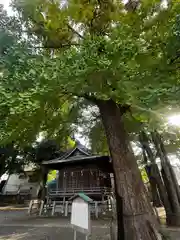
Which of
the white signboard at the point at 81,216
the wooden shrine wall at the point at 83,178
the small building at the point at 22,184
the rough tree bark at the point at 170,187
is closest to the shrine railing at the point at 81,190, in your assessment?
the wooden shrine wall at the point at 83,178

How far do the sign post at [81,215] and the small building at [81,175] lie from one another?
352 inches

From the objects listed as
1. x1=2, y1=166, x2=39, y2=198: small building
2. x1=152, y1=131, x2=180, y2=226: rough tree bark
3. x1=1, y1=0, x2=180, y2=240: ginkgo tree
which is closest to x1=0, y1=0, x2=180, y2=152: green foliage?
x1=1, y1=0, x2=180, y2=240: ginkgo tree

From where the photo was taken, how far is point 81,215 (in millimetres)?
4547

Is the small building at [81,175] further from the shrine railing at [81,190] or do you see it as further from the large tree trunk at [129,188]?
the large tree trunk at [129,188]

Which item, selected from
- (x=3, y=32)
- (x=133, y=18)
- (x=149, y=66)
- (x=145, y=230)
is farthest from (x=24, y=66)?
(x=145, y=230)

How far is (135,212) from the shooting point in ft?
16.3

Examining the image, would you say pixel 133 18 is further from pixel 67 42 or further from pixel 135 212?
pixel 135 212

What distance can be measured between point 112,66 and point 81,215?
3780 mm

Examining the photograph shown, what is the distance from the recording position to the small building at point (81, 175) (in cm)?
1441

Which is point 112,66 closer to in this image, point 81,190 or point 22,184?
point 81,190

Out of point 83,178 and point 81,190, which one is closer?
point 81,190

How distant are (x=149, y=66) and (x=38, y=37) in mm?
4475

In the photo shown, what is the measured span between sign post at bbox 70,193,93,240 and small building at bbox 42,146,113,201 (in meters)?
8.93

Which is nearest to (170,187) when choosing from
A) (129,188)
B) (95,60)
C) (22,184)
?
(129,188)
